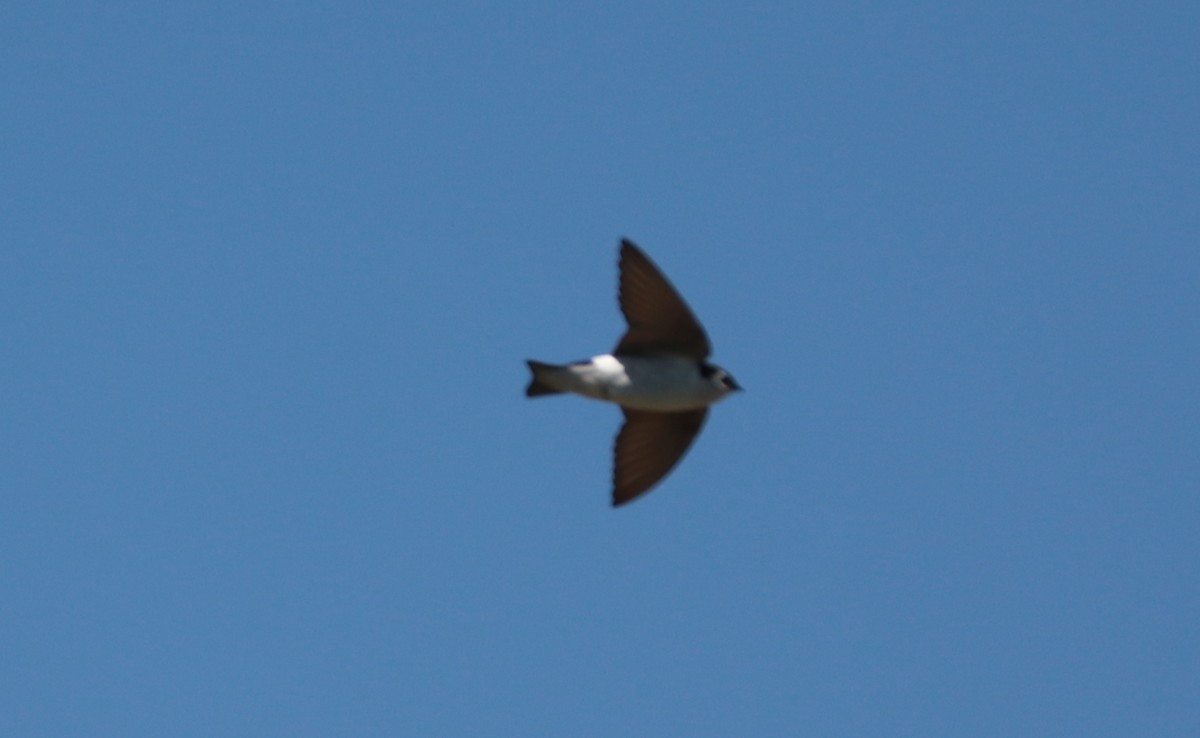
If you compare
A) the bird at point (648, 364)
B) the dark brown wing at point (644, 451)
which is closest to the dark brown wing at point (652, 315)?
the bird at point (648, 364)

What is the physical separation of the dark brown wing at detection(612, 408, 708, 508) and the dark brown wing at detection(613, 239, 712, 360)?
70cm

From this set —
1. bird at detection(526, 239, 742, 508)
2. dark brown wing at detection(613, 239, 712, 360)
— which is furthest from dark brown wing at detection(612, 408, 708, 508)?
dark brown wing at detection(613, 239, 712, 360)

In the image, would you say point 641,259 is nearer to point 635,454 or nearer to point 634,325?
point 634,325

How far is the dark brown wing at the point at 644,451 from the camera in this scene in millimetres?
17266

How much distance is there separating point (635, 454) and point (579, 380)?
999mm

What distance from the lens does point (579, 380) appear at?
16.5 meters

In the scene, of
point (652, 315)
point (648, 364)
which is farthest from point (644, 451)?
point (652, 315)

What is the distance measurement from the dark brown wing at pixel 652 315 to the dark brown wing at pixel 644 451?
2.29ft

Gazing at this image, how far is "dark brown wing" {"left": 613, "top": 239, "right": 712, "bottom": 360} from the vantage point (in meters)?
16.4

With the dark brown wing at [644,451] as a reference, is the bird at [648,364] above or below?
above

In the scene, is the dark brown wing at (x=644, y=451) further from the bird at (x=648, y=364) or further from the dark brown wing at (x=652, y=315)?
the dark brown wing at (x=652, y=315)

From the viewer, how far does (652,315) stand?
16516 mm

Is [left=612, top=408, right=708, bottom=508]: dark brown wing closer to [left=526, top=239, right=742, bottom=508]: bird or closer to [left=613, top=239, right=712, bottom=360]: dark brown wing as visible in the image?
[left=526, top=239, right=742, bottom=508]: bird

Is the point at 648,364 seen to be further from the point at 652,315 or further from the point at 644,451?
the point at 644,451
